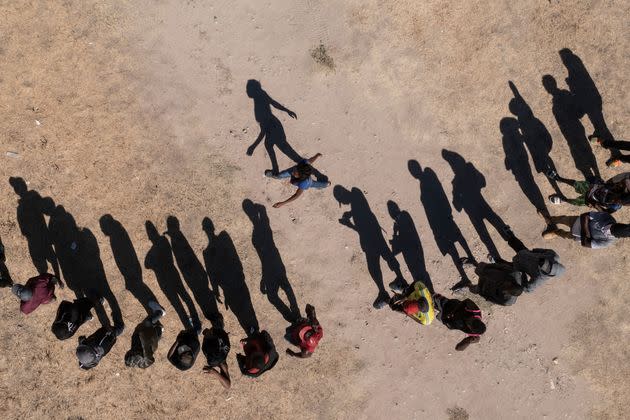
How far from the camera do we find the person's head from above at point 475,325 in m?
6.15

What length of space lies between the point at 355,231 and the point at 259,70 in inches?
142

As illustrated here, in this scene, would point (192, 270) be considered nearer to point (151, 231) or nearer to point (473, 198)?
point (151, 231)

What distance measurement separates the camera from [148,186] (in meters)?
7.84

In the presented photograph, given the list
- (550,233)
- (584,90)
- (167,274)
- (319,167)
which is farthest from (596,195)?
(167,274)

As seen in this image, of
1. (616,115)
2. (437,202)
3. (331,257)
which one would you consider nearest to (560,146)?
(616,115)

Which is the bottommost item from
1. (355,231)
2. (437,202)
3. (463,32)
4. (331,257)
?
(331,257)

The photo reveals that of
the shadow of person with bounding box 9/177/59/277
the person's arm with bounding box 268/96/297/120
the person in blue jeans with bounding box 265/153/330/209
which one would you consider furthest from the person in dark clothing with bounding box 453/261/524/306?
the shadow of person with bounding box 9/177/59/277

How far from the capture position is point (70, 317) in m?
7.03

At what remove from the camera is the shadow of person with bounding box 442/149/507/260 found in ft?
26.6

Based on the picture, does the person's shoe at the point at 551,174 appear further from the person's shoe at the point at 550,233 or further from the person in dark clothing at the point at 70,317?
the person in dark clothing at the point at 70,317

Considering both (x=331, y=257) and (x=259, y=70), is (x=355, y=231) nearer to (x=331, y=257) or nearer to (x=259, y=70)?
(x=331, y=257)

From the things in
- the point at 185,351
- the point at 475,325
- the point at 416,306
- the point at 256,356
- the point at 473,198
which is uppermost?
the point at 473,198

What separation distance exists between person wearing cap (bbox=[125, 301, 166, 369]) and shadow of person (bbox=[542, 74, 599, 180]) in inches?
335

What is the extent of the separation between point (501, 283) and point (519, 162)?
8.99 ft
